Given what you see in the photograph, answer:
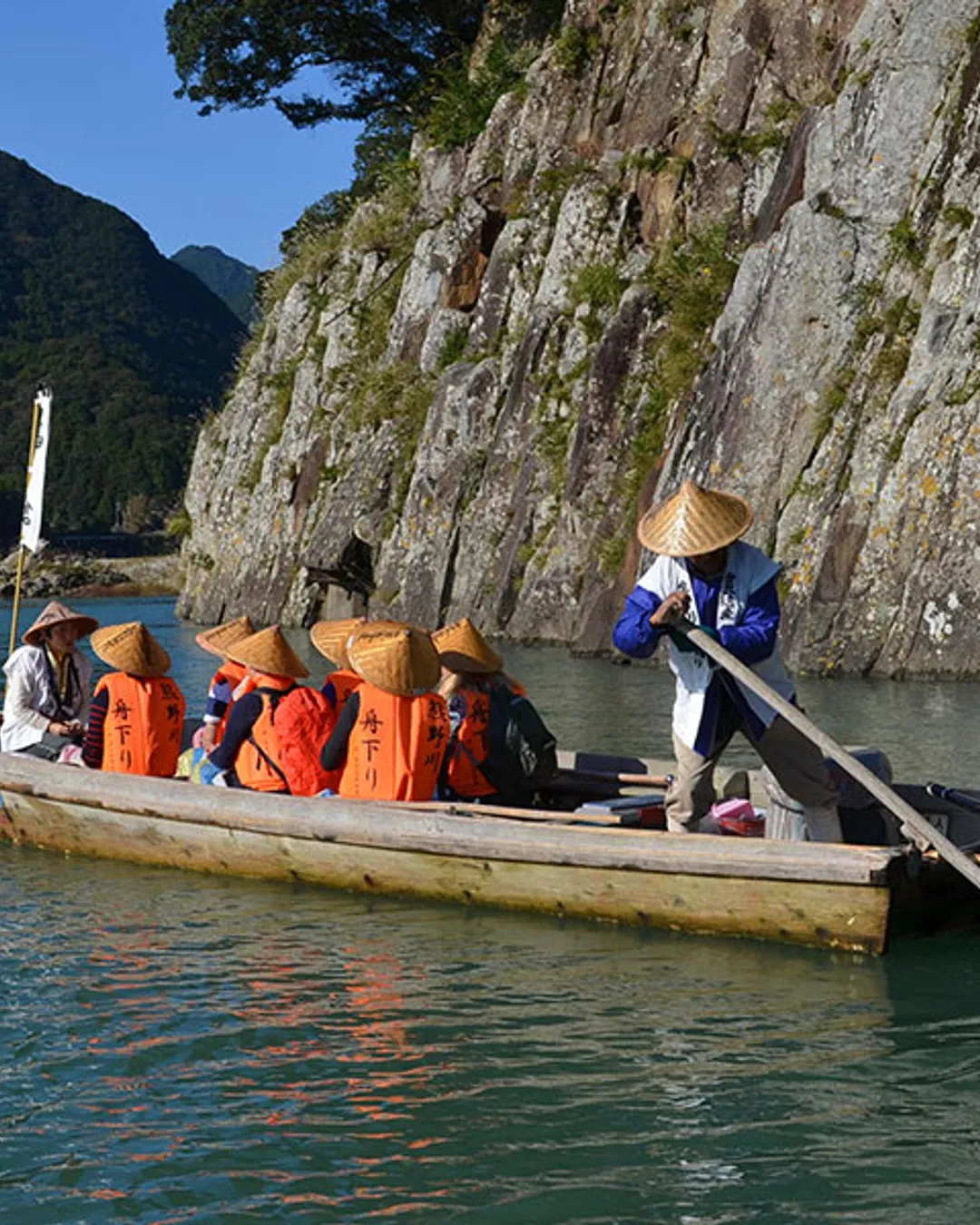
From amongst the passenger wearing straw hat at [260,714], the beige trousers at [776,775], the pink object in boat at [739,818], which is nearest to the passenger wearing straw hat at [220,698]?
the passenger wearing straw hat at [260,714]

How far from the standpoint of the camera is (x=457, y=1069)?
734cm

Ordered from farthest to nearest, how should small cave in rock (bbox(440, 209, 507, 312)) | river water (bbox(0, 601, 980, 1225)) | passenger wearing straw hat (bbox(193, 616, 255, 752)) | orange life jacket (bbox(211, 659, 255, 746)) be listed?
1. small cave in rock (bbox(440, 209, 507, 312))
2. passenger wearing straw hat (bbox(193, 616, 255, 752))
3. orange life jacket (bbox(211, 659, 255, 746))
4. river water (bbox(0, 601, 980, 1225))

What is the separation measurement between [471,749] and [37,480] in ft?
20.6

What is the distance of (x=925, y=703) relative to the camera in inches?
760

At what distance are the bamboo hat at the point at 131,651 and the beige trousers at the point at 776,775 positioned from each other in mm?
4066

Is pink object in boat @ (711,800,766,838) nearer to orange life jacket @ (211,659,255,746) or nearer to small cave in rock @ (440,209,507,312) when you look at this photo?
orange life jacket @ (211,659,255,746)

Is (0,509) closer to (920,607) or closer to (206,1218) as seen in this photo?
(920,607)

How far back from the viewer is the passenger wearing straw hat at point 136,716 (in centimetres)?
1205

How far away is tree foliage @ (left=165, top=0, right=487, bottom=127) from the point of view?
44.7 meters

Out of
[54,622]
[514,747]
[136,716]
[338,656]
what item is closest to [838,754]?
[514,747]

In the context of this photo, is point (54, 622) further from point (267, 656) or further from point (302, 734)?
point (302, 734)

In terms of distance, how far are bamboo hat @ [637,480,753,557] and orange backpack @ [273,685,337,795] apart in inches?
114

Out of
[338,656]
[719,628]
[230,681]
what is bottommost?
[230,681]

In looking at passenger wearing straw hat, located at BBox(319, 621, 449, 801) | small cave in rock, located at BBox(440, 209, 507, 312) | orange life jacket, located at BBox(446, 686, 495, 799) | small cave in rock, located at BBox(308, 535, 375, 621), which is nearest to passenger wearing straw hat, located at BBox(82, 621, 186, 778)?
passenger wearing straw hat, located at BBox(319, 621, 449, 801)
